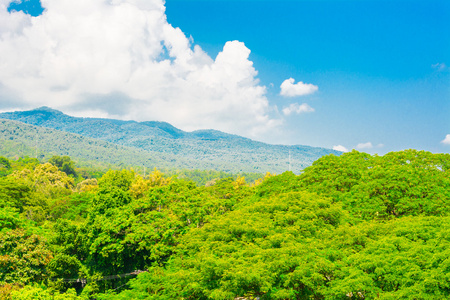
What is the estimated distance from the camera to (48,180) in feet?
245

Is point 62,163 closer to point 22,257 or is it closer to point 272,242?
point 22,257

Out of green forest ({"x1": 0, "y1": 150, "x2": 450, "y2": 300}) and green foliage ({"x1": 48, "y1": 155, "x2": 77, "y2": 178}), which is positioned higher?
green foliage ({"x1": 48, "y1": 155, "x2": 77, "y2": 178})

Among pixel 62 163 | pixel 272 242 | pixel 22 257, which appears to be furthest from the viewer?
pixel 62 163

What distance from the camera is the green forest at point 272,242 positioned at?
10.9m

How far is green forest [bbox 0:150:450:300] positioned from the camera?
35.7ft

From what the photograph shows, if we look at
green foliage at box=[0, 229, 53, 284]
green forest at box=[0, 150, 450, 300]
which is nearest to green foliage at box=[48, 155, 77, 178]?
green forest at box=[0, 150, 450, 300]

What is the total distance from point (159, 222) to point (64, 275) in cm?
864

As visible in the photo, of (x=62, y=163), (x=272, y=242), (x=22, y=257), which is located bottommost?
(x=22, y=257)

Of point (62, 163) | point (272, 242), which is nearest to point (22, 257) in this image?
point (272, 242)

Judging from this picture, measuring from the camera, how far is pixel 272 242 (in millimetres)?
13680

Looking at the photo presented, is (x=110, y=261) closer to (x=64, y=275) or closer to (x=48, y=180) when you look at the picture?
(x=64, y=275)

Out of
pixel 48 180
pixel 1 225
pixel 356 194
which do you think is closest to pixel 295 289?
pixel 356 194

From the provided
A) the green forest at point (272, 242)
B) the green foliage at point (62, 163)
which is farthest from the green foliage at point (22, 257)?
the green foliage at point (62, 163)

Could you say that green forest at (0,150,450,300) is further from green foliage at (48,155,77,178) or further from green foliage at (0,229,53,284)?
green foliage at (48,155,77,178)
